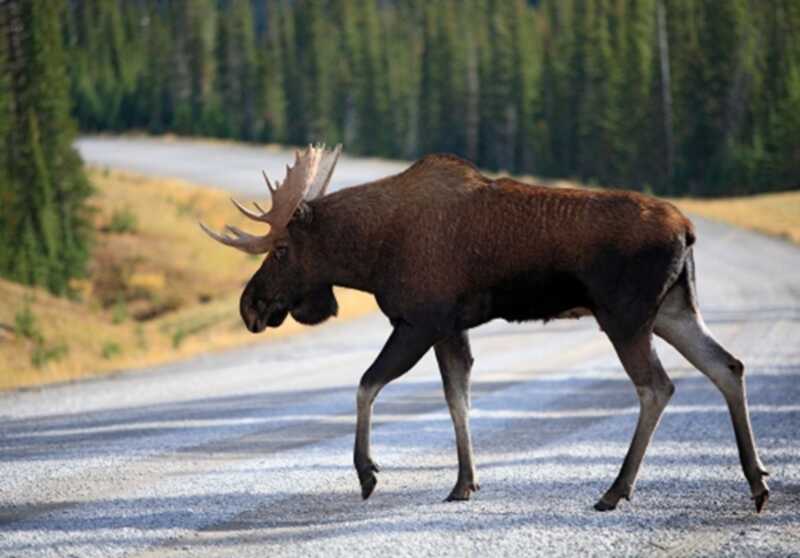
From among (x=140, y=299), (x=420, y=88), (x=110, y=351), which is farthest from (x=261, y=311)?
(x=420, y=88)

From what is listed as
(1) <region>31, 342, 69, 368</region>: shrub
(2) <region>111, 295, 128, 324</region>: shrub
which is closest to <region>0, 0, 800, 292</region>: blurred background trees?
(2) <region>111, 295, 128, 324</region>: shrub

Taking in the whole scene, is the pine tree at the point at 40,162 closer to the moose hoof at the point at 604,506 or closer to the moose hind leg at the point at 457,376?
the moose hind leg at the point at 457,376

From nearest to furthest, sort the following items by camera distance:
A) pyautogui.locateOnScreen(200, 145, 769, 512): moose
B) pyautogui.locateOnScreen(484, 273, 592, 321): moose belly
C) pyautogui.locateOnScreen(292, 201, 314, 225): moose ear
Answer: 1. pyautogui.locateOnScreen(200, 145, 769, 512): moose
2. pyautogui.locateOnScreen(484, 273, 592, 321): moose belly
3. pyautogui.locateOnScreen(292, 201, 314, 225): moose ear

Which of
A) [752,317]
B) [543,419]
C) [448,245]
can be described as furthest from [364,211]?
[752,317]

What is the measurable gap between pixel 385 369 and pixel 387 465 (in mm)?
1592

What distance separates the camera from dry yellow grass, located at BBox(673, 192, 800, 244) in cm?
4098

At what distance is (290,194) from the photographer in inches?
327

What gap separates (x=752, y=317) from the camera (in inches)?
829

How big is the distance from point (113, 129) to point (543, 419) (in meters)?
89.7

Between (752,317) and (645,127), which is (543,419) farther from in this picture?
(645,127)

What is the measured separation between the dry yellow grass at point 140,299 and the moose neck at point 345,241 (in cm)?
976

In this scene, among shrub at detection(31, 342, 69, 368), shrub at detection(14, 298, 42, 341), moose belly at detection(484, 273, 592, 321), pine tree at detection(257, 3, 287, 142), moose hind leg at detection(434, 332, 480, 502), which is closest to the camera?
moose belly at detection(484, 273, 592, 321)

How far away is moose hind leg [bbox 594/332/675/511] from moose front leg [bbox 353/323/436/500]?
112 cm

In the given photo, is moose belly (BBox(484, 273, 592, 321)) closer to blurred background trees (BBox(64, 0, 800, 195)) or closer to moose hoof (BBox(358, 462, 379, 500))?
moose hoof (BBox(358, 462, 379, 500))
